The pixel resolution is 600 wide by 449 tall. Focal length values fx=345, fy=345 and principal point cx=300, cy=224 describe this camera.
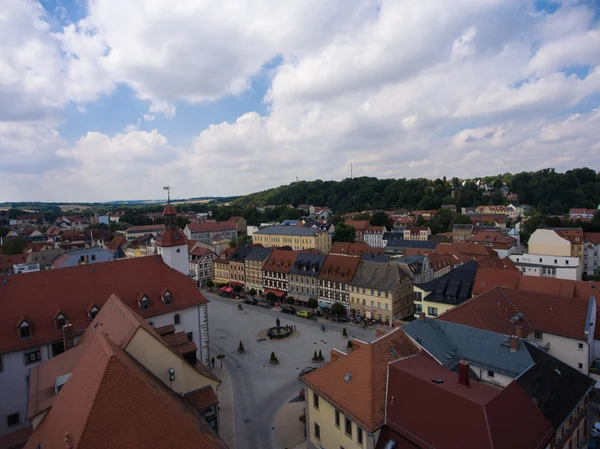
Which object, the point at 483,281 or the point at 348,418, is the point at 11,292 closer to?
the point at 348,418

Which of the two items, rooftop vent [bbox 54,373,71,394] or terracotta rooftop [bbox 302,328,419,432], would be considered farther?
terracotta rooftop [bbox 302,328,419,432]

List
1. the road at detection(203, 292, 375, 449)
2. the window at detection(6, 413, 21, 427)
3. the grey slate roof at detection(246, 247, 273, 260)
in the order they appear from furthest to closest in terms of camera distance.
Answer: the grey slate roof at detection(246, 247, 273, 260) < the road at detection(203, 292, 375, 449) < the window at detection(6, 413, 21, 427)

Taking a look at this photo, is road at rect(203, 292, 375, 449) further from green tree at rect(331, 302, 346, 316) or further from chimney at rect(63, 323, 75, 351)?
chimney at rect(63, 323, 75, 351)

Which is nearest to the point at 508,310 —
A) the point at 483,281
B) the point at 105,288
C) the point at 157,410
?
the point at 483,281

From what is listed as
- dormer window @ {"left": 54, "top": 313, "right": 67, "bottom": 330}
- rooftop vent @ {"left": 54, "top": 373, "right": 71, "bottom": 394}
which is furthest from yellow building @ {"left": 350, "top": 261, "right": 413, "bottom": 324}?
rooftop vent @ {"left": 54, "top": 373, "right": 71, "bottom": 394}

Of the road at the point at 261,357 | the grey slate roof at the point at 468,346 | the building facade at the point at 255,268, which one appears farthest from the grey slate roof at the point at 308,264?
the grey slate roof at the point at 468,346

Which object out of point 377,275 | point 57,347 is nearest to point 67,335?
point 57,347

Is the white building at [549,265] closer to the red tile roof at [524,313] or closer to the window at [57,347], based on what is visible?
A: the red tile roof at [524,313]
